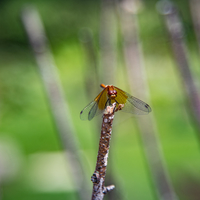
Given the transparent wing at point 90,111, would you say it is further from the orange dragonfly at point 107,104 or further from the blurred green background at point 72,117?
the blurred green background at point 72,117

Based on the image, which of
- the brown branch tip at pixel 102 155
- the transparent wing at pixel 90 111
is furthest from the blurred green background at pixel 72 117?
the brown branch tip at pixel 102 155

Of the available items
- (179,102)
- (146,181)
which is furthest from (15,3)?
(146,181)

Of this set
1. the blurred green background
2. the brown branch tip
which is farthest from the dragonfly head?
the blurred green background

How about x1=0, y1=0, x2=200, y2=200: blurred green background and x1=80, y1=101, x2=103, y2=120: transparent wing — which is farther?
x1=0, y1=0, x2=200, y2=200: blurred green background

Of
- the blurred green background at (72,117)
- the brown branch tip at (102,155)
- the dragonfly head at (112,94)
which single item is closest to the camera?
the brown branch tip at (102,155)

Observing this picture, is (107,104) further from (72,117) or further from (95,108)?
(72,117)

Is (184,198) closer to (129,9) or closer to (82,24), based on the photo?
(129,9)

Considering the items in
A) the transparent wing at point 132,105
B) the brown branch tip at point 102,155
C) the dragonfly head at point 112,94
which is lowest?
the brown branch tip at point 102,155

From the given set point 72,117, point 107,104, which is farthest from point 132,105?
point 72,117

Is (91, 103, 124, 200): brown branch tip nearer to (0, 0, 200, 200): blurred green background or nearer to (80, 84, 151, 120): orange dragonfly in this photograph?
(80, 84, 151, 120): orange dragonfly
